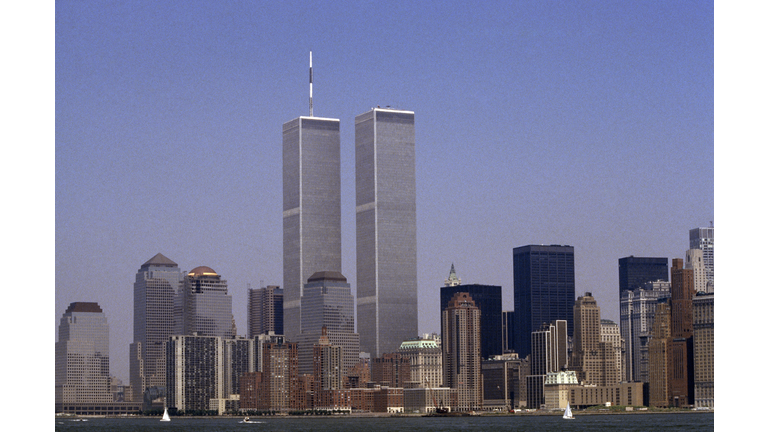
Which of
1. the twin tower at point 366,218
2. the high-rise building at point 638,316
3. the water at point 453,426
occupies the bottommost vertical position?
the water at point 453,426

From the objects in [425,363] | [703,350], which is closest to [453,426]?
[703,350]

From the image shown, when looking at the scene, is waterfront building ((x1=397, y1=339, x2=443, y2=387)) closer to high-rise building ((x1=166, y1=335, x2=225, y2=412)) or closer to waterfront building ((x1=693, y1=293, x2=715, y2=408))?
high-rise building ((x1=166, y1=335, x2=225, y2=412))

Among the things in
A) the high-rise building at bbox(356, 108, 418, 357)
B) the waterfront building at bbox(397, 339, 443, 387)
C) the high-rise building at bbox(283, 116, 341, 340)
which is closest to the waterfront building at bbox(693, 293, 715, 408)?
the waterfront building at bbox(397, 339, 443, 387)

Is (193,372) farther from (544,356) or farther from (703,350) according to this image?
(703,350)

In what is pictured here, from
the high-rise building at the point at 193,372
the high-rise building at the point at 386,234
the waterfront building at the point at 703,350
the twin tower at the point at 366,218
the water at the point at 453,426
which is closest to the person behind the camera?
the water at the point at 453,426

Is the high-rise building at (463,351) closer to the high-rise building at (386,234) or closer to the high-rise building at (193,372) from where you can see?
the high-rise building at (386,234)

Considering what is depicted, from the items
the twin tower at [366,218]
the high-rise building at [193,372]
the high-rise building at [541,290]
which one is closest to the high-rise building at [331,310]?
the twin tower at [366,218]
